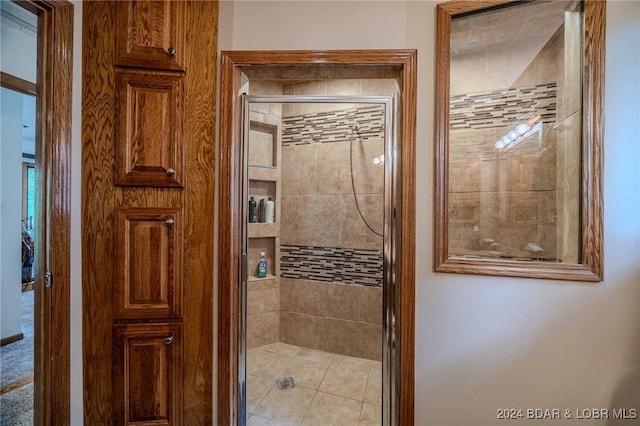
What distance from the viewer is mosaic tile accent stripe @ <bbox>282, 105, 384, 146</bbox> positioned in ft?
7.36

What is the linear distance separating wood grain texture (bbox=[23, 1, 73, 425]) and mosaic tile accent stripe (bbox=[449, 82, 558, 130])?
1615 millimetres

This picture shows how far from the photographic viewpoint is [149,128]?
1216 mm

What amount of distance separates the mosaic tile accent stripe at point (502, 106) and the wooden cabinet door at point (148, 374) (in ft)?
5.10

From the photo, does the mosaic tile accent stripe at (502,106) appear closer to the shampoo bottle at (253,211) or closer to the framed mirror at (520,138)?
the framed mirror at (520,138)

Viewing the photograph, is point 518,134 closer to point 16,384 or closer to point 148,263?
point 148,263

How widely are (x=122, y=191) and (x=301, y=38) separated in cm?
103

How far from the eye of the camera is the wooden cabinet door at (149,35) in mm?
1196

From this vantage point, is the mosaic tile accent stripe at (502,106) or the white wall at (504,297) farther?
the mosaic tile accent stripe at (502,106)

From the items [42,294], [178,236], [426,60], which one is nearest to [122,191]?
[178,236]

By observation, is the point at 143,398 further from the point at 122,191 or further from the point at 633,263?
the point at 633,263

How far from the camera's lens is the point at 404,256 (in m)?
1.20

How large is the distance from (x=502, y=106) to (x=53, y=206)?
1.98m

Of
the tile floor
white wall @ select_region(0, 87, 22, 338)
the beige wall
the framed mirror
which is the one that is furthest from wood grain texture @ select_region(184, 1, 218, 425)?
white wall @ select_region(0, 87, 22, 338)

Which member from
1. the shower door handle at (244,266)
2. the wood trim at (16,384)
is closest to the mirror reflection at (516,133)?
the shower door handle at (244,266)
